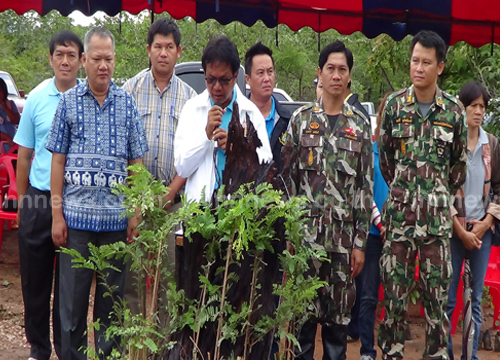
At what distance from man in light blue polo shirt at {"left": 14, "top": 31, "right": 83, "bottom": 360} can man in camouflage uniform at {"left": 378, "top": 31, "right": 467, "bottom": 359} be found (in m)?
2.22

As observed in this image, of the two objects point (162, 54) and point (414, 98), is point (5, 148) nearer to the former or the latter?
point (162, 54)

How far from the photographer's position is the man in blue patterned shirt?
4.13 metres

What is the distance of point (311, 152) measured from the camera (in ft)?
15.0

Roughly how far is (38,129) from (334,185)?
1.97 m

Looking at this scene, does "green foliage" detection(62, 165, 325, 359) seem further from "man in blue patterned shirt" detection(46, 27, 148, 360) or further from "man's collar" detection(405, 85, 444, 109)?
"man's collar" detection(405, 85, 444, 109)

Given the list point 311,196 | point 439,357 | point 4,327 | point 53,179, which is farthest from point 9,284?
point 439,357

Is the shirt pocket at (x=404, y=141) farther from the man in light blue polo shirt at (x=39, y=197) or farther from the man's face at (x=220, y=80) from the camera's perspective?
the man in light blue polo shirt at (x=39, y=197)

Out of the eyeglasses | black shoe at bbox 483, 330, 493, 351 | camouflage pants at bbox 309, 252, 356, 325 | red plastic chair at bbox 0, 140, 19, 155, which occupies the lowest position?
black shoe at bbox 483, 330, 493, 351

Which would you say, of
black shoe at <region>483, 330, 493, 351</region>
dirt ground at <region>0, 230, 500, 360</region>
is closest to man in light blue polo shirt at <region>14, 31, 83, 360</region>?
dirt ground at <region>0, 230, 500, 360</region>

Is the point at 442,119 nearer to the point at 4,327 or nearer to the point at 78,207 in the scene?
the point at 78,207

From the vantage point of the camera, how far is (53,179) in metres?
4.14

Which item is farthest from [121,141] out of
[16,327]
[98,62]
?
[16,327]

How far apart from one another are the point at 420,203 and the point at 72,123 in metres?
2.21

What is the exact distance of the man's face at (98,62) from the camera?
417 cm
